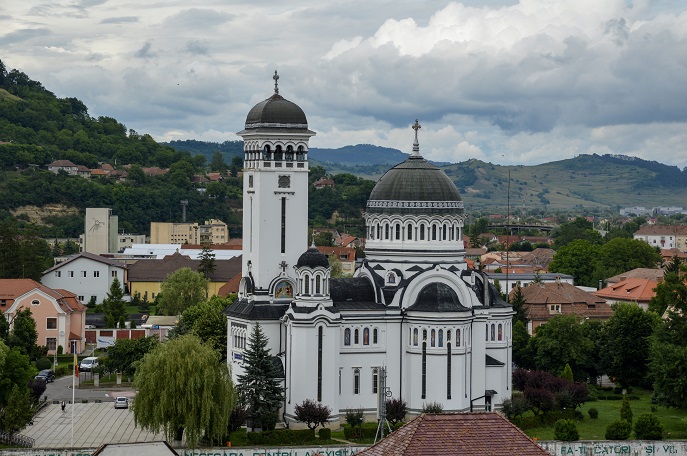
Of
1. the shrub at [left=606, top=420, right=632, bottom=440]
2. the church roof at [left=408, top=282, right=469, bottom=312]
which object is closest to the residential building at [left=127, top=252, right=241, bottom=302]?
the church roof at [left=408, top=282, right=469, bottom=312]

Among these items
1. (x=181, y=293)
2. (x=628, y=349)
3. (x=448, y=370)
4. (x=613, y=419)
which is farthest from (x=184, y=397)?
(x=181, y=293)

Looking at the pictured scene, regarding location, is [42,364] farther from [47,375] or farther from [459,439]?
[459,439]

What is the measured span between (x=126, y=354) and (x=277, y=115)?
20.3 m

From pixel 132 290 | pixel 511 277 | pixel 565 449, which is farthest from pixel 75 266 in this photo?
pixel 565 449

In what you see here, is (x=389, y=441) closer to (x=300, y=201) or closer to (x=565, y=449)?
(x=565, y=449)

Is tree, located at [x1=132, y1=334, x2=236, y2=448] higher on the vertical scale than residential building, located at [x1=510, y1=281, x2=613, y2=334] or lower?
lower

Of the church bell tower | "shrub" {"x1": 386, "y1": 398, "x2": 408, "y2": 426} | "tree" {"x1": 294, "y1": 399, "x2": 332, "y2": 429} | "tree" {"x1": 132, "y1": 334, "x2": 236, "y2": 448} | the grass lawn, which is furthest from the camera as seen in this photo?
the church bell tower

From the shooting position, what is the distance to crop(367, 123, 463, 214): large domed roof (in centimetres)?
7025

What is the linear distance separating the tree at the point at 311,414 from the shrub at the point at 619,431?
13133 mm

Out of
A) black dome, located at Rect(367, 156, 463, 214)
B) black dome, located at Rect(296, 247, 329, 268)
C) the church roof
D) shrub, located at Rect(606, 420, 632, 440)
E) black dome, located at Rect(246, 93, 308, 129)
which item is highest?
black dome, located at Rect(246, 93, 308, 129)

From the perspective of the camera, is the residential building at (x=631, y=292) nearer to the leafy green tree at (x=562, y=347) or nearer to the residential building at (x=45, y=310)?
the leafy green tree at (x=562, y=347)

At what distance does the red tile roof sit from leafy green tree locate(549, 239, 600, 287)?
104582mm

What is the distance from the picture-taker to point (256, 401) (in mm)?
63750

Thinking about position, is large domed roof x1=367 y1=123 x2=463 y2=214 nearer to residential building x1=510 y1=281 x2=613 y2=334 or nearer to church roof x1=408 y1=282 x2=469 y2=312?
church roof x1=408 y1=282 x2=469 y2=312
